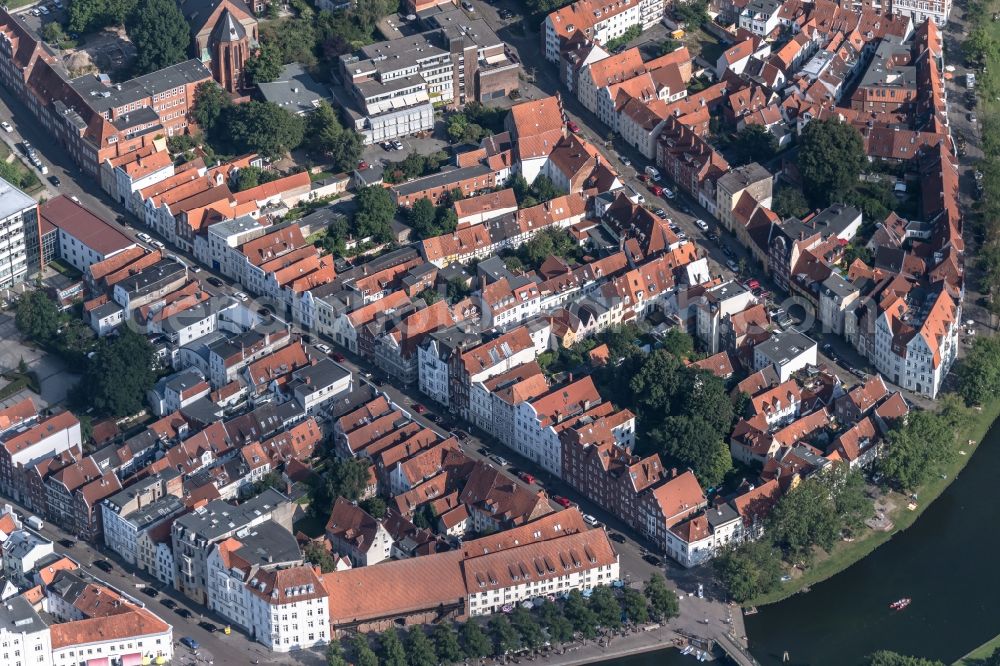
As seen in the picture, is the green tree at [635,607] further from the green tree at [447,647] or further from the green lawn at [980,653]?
the green lawn at [980,653]

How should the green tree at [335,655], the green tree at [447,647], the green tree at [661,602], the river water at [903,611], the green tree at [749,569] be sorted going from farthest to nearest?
the green tree at [749,569] < the river water at [903,611] < the green tree at [661,602] < the green tree at [447,647] < the green tree at [335,655]

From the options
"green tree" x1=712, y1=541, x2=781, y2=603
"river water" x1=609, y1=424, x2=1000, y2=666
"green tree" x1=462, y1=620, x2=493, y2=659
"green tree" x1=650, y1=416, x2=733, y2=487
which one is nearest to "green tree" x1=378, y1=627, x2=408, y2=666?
"green tree" x1=462, y1=620, x2=493, y2=659

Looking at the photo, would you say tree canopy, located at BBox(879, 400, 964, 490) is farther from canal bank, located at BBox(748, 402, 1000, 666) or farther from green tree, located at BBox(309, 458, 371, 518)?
green tree, located at BBox(309, 458, 371, 518)

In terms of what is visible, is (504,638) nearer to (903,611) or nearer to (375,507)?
(375,507)

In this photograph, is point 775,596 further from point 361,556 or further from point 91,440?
point 91,440

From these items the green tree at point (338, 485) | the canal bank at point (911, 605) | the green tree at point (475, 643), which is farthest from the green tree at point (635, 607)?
the green tree at point (338, 485)

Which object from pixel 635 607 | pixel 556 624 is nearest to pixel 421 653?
pixel 556 624

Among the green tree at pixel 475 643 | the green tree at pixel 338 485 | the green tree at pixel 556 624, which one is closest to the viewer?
the green tree at pixel 475 643

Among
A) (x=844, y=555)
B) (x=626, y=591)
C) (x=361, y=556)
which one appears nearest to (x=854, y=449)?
(x=844, y=555)
